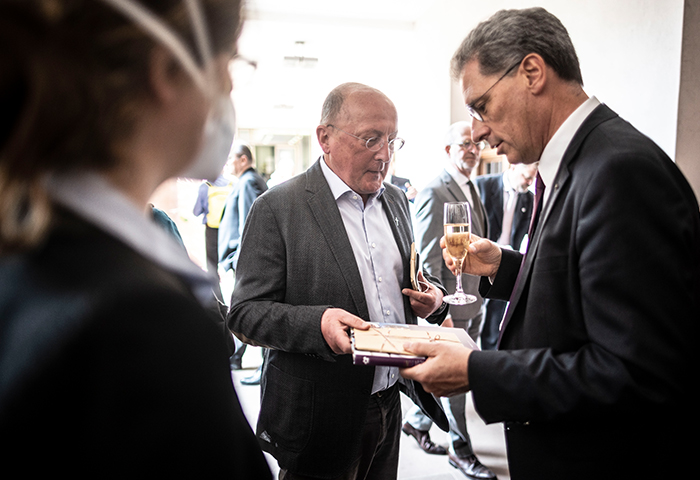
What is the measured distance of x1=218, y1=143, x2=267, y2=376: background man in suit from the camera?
4.20 metres

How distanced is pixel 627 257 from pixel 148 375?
3.14 ft

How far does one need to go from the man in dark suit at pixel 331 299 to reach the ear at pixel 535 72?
2.14 feet

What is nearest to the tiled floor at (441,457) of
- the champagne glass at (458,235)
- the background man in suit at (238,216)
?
the background man in suit at (238,216)

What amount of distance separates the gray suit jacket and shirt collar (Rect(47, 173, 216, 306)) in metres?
2.75

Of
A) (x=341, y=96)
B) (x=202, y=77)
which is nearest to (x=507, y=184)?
(x=341, y=96)

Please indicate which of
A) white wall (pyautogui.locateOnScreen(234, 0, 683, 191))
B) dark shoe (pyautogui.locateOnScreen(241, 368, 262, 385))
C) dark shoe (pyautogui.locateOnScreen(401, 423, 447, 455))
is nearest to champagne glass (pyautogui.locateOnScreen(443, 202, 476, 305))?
white wall (pyautogui.locateOnScreen(234, 0, 683, 191))

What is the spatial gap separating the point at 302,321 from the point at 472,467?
6.73 feet

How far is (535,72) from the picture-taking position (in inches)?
47.4

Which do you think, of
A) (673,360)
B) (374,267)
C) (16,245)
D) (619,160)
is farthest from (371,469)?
(16,245)

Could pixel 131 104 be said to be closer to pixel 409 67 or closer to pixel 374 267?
pixel 374 267

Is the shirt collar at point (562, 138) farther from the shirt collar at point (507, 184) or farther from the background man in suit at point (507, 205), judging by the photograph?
the shirt collar at point (507, 184)

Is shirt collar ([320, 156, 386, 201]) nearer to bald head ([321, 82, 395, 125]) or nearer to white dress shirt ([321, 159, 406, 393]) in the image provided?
white dress shirt ([321, 159, 406, 393])

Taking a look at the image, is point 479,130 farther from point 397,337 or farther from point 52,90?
point 52,90

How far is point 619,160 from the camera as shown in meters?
0.98
